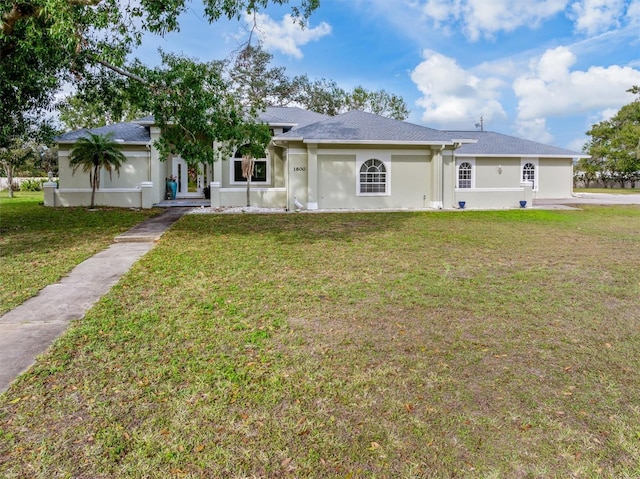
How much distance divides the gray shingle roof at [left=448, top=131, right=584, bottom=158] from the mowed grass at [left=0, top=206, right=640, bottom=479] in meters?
19.1

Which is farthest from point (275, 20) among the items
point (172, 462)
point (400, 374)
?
point (172, 462)

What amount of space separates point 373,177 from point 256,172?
5.43m

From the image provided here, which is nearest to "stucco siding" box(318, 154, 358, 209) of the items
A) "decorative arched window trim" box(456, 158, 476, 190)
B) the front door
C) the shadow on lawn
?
the shadow on lawn

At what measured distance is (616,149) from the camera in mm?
42406

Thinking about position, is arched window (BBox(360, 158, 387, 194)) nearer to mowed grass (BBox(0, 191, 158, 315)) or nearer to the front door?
mowed grass (BBox(0, 191, 158, 315))

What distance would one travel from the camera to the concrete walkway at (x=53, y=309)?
12.0ft

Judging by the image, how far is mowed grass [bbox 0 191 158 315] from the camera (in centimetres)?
604

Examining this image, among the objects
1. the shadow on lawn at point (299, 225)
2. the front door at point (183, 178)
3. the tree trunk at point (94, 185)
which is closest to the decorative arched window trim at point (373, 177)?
the shadow on lawn at point (299, 225)

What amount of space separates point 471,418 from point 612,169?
49.7 metres

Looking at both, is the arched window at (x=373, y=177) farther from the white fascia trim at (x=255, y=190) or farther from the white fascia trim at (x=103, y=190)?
the white fascia trim at (x=103, y=190)

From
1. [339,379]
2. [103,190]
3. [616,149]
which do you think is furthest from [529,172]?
[339,379]

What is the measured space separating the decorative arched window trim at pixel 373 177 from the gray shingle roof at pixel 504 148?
7.55 metres

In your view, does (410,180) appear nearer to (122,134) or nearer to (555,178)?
(555,178)

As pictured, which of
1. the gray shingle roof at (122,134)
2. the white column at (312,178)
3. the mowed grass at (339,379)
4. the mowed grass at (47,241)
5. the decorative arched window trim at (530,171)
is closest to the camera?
the mowed grass at (339,379)
